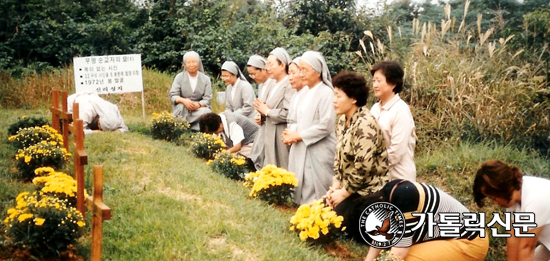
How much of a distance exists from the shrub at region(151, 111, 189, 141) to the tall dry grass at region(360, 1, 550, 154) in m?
3.92

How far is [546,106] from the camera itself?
855cm

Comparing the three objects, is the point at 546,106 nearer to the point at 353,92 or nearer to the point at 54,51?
the point at 353,92

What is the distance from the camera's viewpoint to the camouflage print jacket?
188 inches

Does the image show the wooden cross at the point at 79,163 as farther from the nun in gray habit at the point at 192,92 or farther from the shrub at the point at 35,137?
the nun in gray habit at the point at 192,92

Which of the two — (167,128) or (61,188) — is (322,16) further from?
(61,188)

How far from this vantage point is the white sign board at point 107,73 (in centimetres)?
1063

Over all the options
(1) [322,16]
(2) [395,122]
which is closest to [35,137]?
(2) [395,122]

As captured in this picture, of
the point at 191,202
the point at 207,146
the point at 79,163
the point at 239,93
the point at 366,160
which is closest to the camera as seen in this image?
the point at 79,163

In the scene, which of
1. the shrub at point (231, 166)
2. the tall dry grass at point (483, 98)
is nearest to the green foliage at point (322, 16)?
the tall dry grass at point (483, 98)

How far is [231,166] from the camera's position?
24.6ft

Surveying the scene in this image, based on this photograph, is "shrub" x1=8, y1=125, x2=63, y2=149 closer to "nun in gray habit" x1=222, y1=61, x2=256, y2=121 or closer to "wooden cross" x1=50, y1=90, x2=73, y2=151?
"wooden cross" x1=50, y1=90, x2=73, y2=151

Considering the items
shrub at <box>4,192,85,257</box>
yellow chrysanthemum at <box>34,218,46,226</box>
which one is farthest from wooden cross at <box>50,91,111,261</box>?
yellow chrysanthemum at <box>34,218,46,226</box>

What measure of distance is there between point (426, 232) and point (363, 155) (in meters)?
0.82

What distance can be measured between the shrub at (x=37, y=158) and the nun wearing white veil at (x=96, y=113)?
341 centimetres
